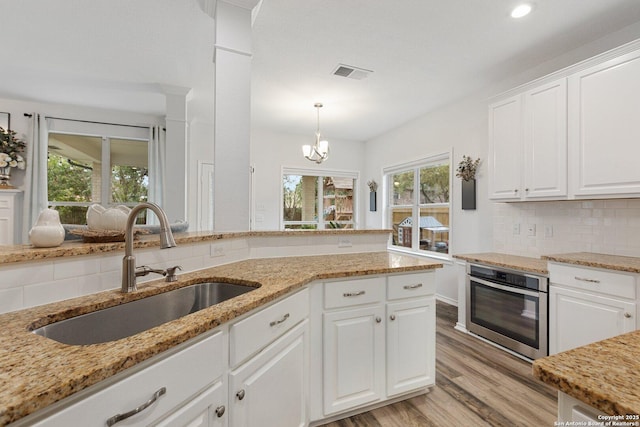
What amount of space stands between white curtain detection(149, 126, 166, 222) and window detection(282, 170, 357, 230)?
6.65 feet

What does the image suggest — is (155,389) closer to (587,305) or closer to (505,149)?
(587,305)

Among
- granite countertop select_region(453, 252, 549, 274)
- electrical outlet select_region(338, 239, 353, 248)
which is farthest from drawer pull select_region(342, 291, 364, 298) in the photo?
granite countertop select_region(453, 252, 549, 274)

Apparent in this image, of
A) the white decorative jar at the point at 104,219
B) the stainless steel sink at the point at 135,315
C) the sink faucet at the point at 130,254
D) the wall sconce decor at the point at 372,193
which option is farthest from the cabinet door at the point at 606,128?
the wall sconce decor at the point at 372,193

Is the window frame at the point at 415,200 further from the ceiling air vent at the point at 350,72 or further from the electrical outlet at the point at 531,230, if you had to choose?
the ceiling air vent at the point at 350,72

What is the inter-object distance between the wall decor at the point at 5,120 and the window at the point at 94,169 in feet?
1.44

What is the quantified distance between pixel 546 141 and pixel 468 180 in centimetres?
111

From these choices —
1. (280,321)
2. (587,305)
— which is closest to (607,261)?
(587,305)

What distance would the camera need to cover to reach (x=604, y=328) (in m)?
1.99

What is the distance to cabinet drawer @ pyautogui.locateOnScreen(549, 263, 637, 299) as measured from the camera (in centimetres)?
188

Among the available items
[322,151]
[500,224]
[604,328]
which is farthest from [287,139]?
[604,328]

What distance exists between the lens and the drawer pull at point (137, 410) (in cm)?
67

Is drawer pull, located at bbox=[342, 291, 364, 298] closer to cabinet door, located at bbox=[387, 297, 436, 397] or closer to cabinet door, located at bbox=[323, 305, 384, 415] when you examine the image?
cabinet door, located at bbox=[323, 305, 384, 415]

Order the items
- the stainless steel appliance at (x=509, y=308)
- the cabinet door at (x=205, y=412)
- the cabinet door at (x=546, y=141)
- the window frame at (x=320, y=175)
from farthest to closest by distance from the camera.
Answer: the window frame at (x=320, y=175), the cabinet door at (x=546, y=141), the stainless steel appliance at (x=509, y=308), the cabinet door at (x=205, y=412)

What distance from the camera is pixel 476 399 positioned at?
75.9 inches
